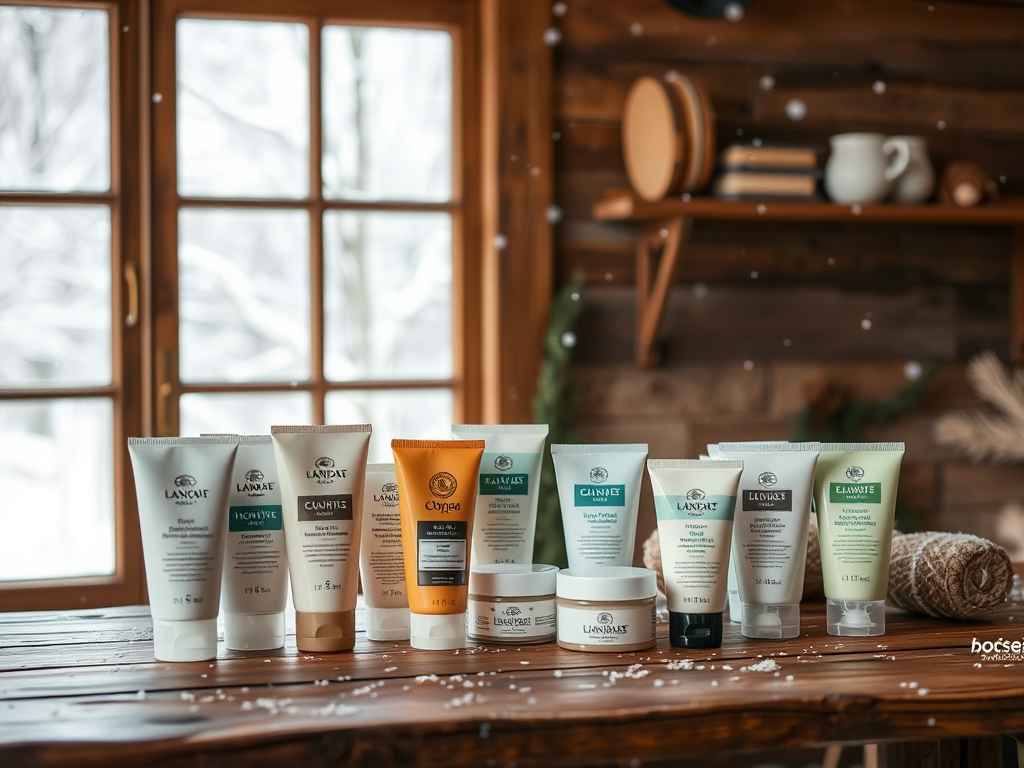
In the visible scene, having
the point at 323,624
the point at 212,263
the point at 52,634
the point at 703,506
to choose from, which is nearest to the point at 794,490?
the point at 703,506

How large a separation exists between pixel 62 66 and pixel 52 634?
116cm

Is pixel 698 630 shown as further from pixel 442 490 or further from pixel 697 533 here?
pixel 442 490

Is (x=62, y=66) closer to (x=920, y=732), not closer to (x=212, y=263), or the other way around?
(x=212, y=263)

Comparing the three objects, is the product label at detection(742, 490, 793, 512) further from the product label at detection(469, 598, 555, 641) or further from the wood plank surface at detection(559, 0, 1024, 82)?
the wood plank surface at detection(559, 0, 1024, 82)

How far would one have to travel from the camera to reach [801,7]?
1933 millimetres

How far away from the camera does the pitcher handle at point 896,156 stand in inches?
71.5

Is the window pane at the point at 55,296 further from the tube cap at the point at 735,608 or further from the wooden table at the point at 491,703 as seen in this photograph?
the tube cap at the point at 735,608

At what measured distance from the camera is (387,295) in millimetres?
1891

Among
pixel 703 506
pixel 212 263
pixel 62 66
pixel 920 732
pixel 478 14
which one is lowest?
pixel 920 732

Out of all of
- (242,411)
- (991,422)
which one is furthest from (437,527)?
(991,422)

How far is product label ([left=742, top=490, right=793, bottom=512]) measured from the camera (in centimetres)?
85

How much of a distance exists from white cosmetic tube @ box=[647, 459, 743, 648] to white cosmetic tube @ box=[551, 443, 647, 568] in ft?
0.17

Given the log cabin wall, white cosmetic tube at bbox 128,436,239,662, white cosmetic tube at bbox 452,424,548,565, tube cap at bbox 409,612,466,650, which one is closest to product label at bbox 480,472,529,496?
white cosmetic tube at bbox 452,424,548,565

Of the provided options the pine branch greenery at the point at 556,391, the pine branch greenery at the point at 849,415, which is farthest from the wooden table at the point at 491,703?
the pine branch greenery at the point at 849,415
